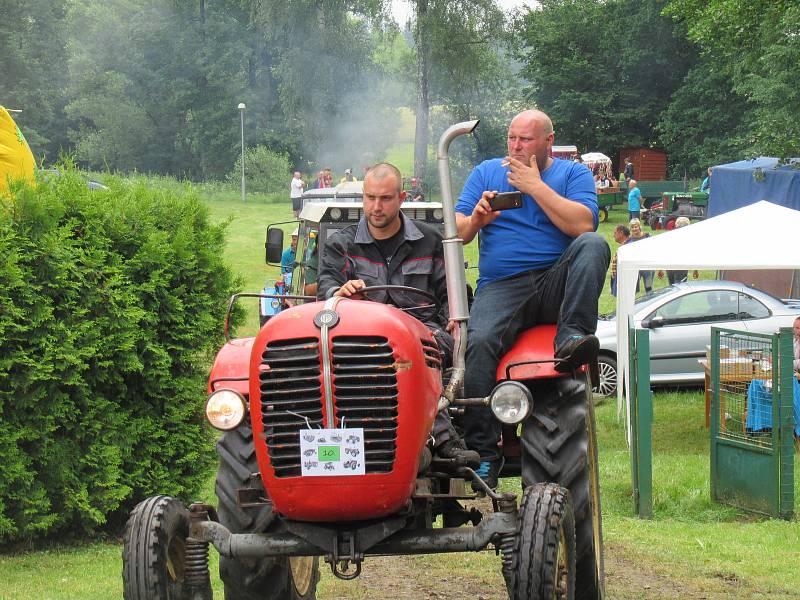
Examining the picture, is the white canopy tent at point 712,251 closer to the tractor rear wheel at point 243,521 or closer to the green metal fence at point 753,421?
the green metal fence at point 753,421

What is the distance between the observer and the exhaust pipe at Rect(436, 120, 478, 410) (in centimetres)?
509

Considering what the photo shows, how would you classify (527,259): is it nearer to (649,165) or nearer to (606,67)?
(649,165)

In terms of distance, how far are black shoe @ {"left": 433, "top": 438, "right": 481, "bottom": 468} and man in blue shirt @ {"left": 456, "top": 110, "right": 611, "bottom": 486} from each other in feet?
1.00

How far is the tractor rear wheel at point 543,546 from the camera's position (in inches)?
168

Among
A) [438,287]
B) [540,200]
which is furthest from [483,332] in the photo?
[540,200]

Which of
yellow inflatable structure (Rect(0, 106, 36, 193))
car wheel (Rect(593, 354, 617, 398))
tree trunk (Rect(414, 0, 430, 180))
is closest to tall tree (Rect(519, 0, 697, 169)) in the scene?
tree trunk (Rect(414, 0, 430, 180))

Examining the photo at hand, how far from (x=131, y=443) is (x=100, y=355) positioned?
2.49ft

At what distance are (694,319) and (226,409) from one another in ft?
47.0

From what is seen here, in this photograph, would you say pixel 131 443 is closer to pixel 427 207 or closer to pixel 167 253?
pixel 167 253

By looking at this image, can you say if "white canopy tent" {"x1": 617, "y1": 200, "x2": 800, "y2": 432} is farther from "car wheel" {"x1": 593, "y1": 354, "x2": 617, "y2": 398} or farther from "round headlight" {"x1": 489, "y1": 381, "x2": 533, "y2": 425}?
"round headlight" {"x1": 489, "y1": 381, "x2": 533, "y2": 425}

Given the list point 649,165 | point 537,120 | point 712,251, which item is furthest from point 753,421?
point 649,165

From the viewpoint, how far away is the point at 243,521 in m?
5.11

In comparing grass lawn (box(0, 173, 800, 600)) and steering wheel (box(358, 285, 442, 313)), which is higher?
steering wheel (box(358, 285, 442, 313))

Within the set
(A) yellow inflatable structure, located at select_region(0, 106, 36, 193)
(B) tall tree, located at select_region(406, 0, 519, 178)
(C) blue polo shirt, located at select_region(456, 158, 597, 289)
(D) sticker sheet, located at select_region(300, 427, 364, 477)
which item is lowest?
(D) sticker sheet, located at select_region(300, 427, 364, 477)
